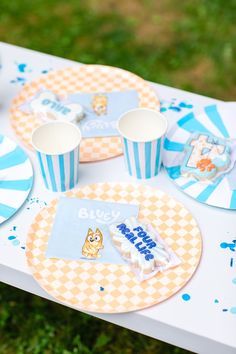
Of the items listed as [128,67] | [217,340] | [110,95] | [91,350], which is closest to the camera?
[217,340]

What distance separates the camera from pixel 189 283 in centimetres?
124

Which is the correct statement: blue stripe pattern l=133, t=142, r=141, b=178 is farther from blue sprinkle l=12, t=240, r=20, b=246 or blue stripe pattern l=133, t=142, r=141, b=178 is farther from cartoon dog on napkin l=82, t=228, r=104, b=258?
blue sprinkle l=12, t=240, r=20, b=246

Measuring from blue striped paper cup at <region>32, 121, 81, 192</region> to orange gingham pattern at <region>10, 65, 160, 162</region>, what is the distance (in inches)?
2.6

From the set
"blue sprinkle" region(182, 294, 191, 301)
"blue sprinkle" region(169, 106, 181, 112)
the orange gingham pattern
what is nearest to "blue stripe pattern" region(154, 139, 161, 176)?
the orange gingham pattern

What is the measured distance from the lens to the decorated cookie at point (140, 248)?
1252mm

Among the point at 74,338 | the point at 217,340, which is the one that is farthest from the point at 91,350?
the point at 217,340

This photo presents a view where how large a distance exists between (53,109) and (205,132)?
42 centimetres

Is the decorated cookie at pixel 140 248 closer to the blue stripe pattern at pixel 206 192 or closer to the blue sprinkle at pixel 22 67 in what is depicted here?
the blue stripe pattern at pixel 206 192

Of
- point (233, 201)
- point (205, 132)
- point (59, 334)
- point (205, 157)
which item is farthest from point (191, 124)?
point (59, 334)

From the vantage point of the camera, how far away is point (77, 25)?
9.98ft

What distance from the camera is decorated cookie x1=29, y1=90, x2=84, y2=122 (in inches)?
62.2

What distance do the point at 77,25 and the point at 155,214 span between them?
1.91 meters

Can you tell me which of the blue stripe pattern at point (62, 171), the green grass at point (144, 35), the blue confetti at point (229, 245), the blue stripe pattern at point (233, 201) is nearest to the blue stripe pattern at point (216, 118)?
the blue stripe pattern at point (233, 201)

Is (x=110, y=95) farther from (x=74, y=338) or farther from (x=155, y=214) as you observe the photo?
(x=74, y=338)
